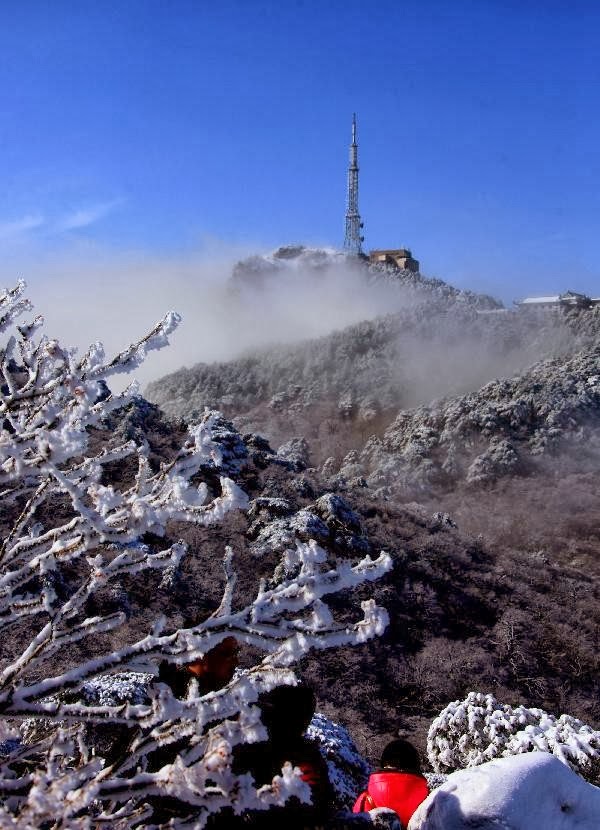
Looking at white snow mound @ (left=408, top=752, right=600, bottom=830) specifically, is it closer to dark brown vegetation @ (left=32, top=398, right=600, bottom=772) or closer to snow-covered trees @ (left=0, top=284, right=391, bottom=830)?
snow-covered trees @ (left=0, top=284, right=391, bottom=830)

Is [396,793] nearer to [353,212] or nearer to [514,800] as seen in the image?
[514,800]

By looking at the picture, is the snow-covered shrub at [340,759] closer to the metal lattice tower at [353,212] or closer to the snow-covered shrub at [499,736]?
the snow-covered shrub at [499,736]

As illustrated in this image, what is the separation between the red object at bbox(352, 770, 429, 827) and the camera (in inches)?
129

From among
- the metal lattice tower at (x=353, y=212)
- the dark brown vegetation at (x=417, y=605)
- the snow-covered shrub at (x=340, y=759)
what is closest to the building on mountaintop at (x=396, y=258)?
the metal lattice tower at (x=353, y=212)

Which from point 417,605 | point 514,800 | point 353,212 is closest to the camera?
point 514,800

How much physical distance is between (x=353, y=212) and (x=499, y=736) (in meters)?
46.2

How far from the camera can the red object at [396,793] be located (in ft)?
10.7

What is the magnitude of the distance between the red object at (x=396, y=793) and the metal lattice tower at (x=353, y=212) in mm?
46992

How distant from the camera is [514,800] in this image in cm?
257

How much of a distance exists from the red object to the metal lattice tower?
46992 millimetres

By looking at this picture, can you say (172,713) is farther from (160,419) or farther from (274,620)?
(160,419)

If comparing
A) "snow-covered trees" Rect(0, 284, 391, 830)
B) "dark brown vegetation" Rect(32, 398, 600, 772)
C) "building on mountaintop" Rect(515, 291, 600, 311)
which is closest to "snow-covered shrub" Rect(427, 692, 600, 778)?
"dark brown vegetation" Rect(32, 398, 600, 772)

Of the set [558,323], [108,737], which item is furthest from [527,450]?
[108,737]

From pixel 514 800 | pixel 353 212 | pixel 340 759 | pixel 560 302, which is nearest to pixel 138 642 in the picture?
pixel 514 800
